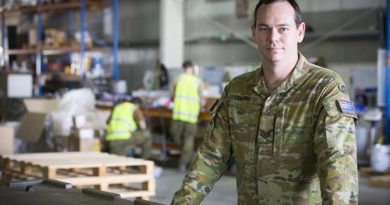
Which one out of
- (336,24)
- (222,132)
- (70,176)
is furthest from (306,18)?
(222,132)

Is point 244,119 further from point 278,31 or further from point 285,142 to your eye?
point 278,31

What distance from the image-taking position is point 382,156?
30.2 feet

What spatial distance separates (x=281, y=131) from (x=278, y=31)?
407 mm

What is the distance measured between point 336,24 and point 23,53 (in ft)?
28.6

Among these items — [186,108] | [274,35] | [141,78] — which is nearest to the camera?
[274,35]

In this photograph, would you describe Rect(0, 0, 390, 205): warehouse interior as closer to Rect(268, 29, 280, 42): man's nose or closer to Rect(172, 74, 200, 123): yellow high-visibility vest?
Rect(172, 74, 200, 123): yellow high-visibility vest

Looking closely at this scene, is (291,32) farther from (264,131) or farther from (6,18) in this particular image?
(6,18)

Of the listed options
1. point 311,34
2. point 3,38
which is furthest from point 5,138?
point 3,38

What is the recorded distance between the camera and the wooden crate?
19.9 feet

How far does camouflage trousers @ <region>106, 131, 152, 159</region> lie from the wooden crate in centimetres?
223

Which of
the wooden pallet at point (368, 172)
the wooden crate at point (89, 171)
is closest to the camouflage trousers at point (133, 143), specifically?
the wooden crate at point (89, 171)

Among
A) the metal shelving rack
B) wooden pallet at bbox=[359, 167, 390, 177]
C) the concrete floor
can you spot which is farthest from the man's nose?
the metal shelving rack

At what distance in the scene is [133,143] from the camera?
31.3 feet

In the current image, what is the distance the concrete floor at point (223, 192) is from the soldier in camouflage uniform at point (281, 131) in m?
4.72
